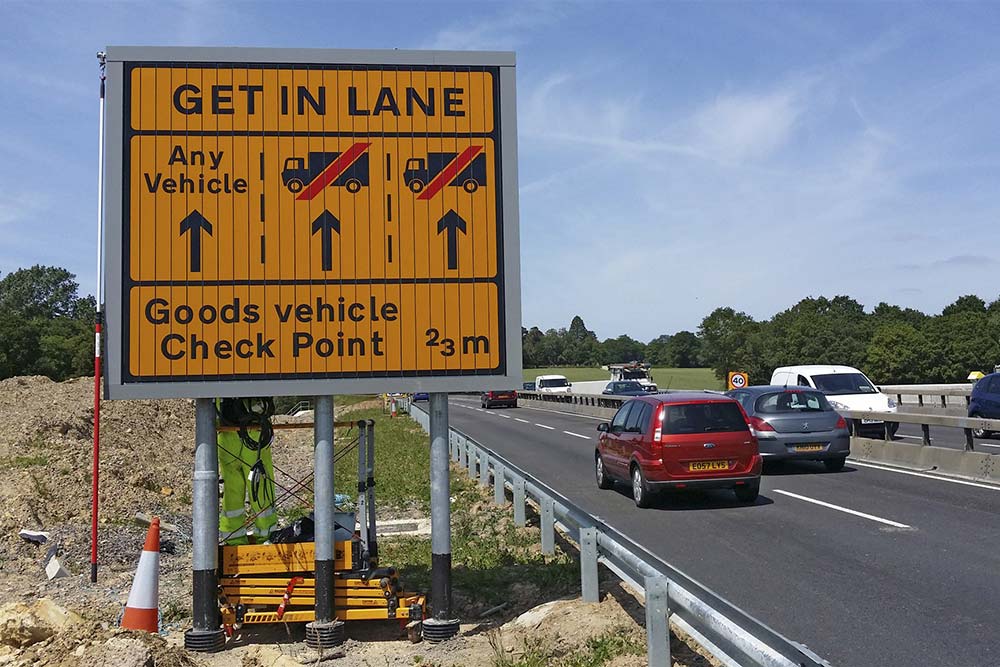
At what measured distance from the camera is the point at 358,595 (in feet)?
25.9

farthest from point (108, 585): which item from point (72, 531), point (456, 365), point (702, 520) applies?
point (702, 520)

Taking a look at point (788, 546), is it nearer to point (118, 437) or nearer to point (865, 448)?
point (865, 448)

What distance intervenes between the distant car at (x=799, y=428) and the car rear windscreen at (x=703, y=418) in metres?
3.62

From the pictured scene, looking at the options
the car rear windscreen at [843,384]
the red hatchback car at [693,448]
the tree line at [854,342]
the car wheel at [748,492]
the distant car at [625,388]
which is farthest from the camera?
the tree line at [854,342]

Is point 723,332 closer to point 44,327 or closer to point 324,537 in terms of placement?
point 44,327

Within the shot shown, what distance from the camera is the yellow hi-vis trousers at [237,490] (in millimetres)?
8406

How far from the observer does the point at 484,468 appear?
18.0m

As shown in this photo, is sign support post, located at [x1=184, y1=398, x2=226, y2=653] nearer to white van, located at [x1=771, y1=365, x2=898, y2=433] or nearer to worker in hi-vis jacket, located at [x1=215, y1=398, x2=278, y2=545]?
worker in hi-vis jacket, located at [x1=215, y1=398, x2=278, y2=545]

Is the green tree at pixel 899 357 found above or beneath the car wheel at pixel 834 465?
above

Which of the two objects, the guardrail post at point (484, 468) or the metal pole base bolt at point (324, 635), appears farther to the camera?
the guardrail post at point (484, 468)

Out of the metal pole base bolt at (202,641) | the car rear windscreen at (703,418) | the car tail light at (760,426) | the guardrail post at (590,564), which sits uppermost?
the car rear windscreen at (703,418)

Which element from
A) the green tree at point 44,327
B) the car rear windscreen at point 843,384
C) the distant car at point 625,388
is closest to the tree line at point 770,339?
the green tree at point 44,327

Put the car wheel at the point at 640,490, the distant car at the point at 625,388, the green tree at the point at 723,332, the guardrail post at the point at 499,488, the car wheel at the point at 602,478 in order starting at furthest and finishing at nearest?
the green tree at the point at 723,332 < the distant car at the point at 625,388 < the car wheel at the point at 602,478 < the guardrail post at the point at 499,488 < the car wheel at the point at 640,490

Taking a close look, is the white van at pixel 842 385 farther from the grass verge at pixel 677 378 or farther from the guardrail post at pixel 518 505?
the grass verge at pixel 677 378
